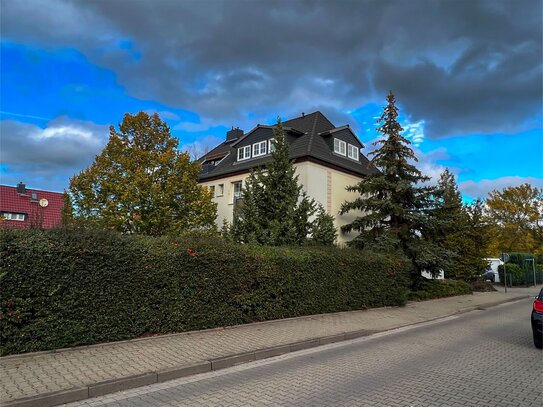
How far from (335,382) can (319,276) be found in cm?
699

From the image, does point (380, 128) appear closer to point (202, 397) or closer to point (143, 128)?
point (143, 128)

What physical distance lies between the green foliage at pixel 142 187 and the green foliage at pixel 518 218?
3762 centimetres

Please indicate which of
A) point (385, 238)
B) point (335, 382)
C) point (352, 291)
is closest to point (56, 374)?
point (335, 382)

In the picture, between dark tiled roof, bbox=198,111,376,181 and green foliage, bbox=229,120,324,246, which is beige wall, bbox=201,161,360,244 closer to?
dark tiled roof, bbox=198,111,376,181

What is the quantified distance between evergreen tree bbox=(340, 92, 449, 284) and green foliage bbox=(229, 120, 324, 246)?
6.33 meters

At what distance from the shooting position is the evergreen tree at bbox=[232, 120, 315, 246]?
Answer: 16156mm

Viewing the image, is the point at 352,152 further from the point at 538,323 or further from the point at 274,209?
the point at 538,323

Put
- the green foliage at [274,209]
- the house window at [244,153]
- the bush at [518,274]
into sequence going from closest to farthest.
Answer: the green foliage at [274,209] → the house window at [244,153] → the bush at [518,274]

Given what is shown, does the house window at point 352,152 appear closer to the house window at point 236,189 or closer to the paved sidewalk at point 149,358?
the house window at point 236,189

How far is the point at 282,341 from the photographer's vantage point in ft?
29.6

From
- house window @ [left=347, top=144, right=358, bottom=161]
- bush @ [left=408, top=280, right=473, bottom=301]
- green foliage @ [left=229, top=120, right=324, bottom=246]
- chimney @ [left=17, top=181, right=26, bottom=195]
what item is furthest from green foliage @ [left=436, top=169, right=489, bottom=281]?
chimney @ [left=17, top=181, right=26, bottom=195]

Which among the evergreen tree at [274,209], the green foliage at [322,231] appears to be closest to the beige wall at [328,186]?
the green foliage at [322,231]

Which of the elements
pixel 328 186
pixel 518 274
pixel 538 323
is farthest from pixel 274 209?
pixel 518 274

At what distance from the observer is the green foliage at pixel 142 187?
21.8m
